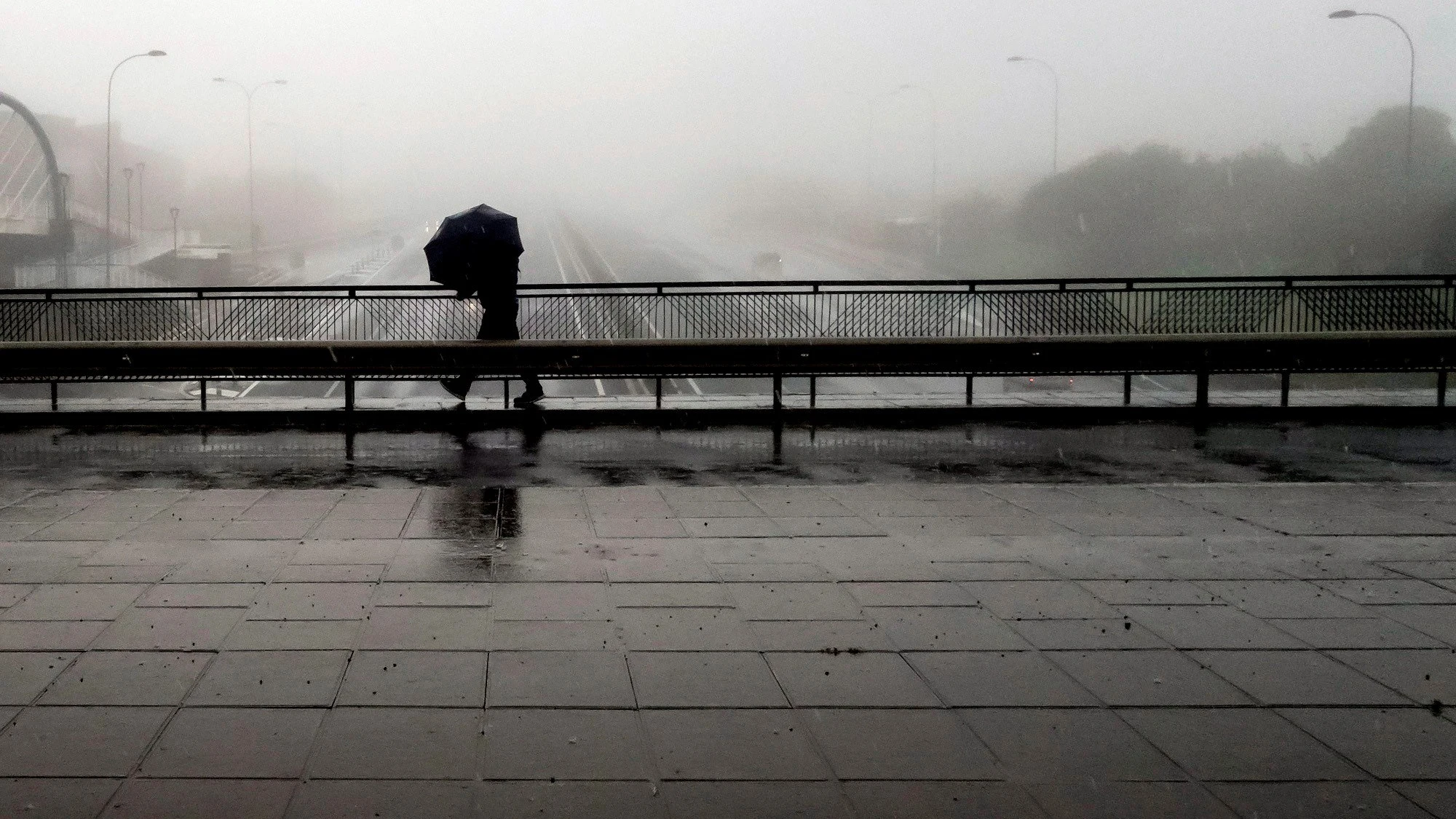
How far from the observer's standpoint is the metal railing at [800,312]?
50.8 feet

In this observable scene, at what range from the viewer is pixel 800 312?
16.6 m

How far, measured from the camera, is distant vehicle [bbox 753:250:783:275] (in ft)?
291

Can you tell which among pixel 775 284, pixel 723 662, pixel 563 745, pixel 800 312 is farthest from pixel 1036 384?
pixel 563 745

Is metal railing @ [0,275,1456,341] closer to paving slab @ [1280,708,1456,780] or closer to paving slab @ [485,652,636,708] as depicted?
paving slab @ [485,652,636,708]

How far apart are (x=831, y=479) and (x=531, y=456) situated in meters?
2.69

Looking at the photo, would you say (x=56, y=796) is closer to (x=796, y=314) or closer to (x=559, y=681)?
(x=559, y=681)

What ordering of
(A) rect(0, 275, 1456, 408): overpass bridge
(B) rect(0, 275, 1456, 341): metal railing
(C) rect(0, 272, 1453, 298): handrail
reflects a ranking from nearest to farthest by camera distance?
(A) rect(0, 275, 1456, 408): overpass bridge, (C) rect(0, 272, 1453, 298): handrail, (B) rect(0, 275, 1456, 341): metal railing

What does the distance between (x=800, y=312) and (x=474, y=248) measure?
4.33 meters

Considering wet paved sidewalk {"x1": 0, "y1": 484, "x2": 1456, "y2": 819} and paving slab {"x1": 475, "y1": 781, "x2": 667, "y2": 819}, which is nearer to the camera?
paving slab {"x1": 475, "y1": 781, "x2": 667, "y2": 819}

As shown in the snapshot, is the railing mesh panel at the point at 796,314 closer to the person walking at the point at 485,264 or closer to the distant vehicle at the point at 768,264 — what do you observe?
the person walking at the point at 485,264

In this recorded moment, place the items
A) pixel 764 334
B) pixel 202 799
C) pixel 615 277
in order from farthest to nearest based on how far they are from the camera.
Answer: pixel 615 277, pixel 764 334, pixel 202 799

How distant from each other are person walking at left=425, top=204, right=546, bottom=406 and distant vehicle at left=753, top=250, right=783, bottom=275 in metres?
72.8

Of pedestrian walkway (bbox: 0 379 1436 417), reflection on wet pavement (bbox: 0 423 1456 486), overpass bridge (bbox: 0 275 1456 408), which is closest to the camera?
reflection on wet pavement (bbox: 0 423 1456 486)

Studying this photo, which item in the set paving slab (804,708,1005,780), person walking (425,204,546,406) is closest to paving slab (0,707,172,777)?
paving slab (804,708,1005,780)
